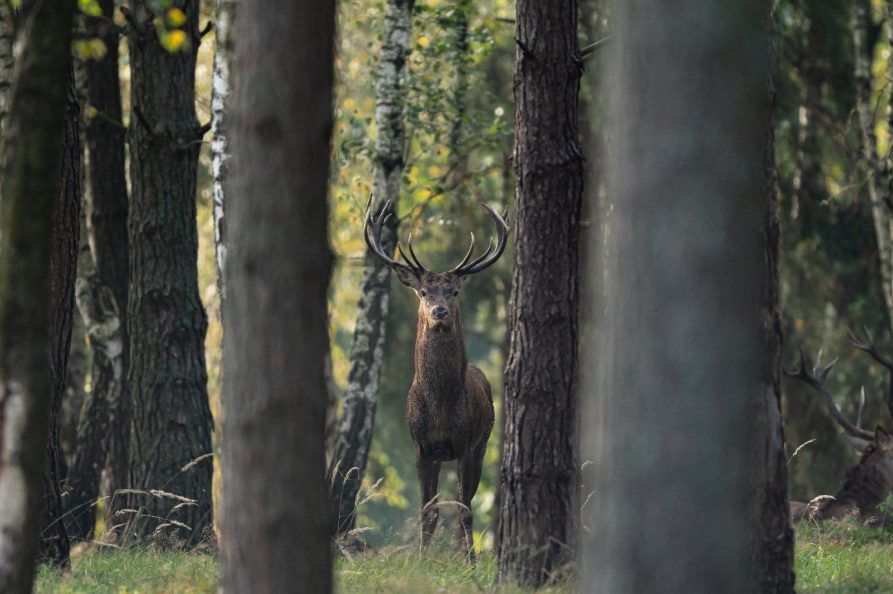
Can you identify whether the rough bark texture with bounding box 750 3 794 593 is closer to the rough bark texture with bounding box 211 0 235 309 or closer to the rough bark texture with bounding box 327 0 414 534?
the rough bark texture with bounding box 211 0 235 309

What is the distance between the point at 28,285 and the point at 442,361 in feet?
24.1

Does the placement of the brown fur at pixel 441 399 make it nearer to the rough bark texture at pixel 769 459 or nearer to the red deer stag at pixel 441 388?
the red deer stag at pixel 441 388

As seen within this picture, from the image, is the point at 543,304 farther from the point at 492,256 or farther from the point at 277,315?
the point at 492,256

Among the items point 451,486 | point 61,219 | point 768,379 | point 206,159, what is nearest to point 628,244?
point 768,379

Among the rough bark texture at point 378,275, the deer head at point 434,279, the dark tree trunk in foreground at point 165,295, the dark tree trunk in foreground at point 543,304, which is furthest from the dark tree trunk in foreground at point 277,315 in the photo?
the rough bark texture at point 378,275

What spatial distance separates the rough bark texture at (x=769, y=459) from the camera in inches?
280

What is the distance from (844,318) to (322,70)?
50.5ft

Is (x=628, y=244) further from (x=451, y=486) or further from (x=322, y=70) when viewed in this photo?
(x=451, y=486)

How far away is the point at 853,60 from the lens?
19938 millimetres

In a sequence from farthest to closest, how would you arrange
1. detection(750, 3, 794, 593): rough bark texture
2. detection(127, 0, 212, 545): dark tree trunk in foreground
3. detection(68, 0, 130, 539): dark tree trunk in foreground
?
detection(68, 0, 130, 539): dark tree trunk in foreground → detection(127, 0, 212, 545): dark tree trunk in foreground → detection(750, 3, 794, 593): rough bark texture

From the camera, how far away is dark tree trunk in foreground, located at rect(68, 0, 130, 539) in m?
13.8

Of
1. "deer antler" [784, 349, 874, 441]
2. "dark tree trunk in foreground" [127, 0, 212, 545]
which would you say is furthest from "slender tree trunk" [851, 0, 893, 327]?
"dark tree trunk in foreground" [127, 0, 212, 545]

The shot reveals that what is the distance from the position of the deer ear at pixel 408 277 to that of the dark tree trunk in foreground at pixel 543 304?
4.49 metres

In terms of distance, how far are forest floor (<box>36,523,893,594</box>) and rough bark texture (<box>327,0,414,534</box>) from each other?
14.2 ft
